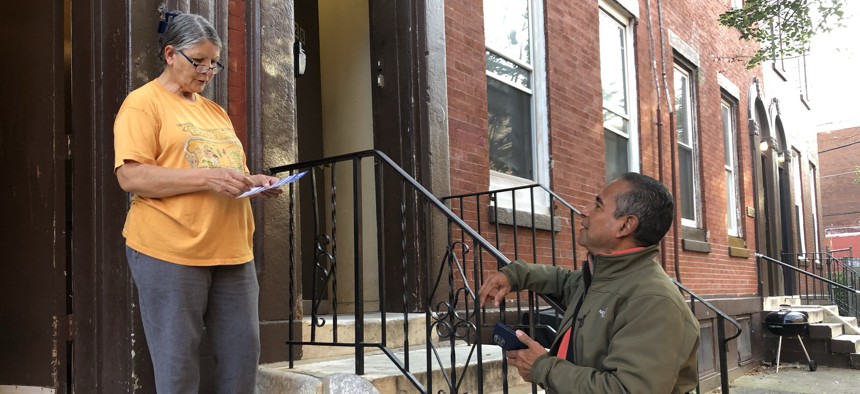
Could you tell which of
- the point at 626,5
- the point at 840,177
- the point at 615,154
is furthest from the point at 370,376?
the point at 840,177

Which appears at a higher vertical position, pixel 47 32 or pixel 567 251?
pixel 47 32

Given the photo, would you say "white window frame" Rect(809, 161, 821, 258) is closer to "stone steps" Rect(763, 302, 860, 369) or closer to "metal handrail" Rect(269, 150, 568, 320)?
"stone steps" Rect(763, 302, 860, 369)

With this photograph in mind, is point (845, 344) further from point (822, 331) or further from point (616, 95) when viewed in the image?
point (616, 95)

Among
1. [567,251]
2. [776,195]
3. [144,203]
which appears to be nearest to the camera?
[144,203]

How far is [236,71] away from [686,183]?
756cm

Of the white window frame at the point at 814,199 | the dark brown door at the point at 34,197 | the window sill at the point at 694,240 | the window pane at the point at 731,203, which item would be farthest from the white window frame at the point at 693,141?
the white window frame at the point at 814,199

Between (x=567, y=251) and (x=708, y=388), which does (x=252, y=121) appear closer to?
(x=567, y=251)

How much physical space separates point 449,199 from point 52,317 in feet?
8.77

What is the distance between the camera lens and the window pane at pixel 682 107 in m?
9.98

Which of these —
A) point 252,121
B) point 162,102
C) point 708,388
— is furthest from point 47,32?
point 708,388

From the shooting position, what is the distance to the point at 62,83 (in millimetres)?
3398

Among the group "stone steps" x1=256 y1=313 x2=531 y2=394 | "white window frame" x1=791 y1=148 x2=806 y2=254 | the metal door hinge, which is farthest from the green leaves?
"white window frame" x1=791 y1=148 x2=806 y2=254

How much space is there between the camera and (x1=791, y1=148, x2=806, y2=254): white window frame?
1639 cm

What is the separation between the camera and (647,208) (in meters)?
2.20
